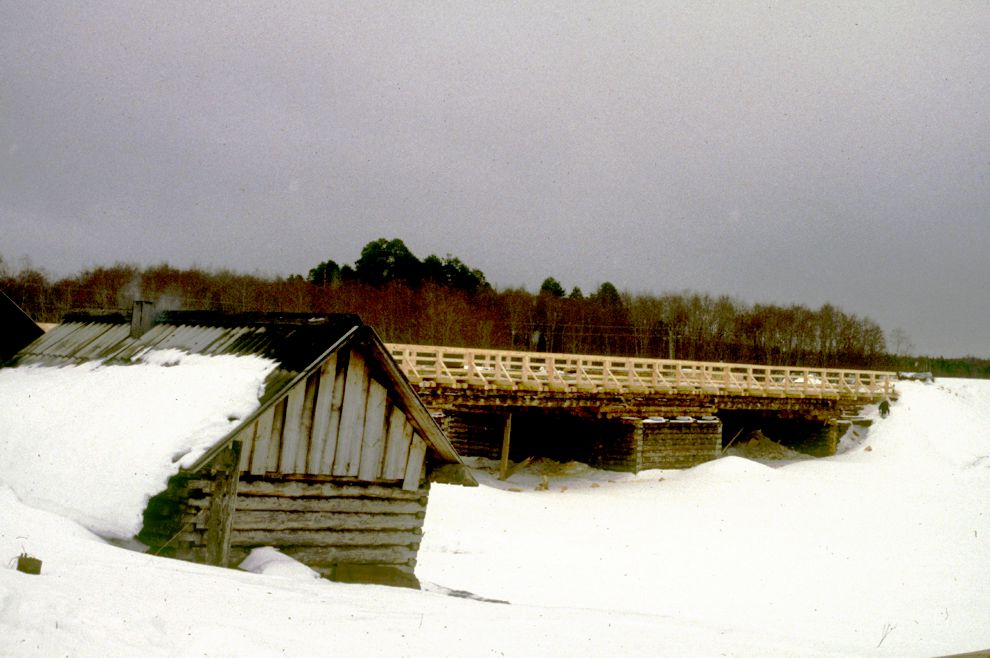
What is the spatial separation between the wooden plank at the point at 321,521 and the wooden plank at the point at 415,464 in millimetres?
446

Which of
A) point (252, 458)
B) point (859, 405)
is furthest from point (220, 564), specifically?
point (859, 405)

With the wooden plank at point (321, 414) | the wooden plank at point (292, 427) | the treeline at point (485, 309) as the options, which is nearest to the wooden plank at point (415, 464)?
the wooden plank at point (321, 414)

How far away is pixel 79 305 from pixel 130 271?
9990 millimetres

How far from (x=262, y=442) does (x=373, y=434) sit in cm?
151

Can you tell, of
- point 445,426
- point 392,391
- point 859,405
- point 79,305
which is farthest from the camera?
point 79,305

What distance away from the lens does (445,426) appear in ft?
107

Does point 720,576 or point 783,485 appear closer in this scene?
point 720,576

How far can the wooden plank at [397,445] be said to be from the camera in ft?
35.1

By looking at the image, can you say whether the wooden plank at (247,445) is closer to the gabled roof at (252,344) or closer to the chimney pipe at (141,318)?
the gabled roof at (252,344)

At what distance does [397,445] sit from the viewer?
35.4 feet

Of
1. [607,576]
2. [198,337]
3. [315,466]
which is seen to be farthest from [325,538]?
[607,576]

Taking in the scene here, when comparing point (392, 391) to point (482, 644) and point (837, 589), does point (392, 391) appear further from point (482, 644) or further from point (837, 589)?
point (837, 589)

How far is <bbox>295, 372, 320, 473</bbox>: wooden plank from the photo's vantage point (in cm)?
988

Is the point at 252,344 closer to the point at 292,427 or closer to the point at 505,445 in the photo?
the point at 292,427
